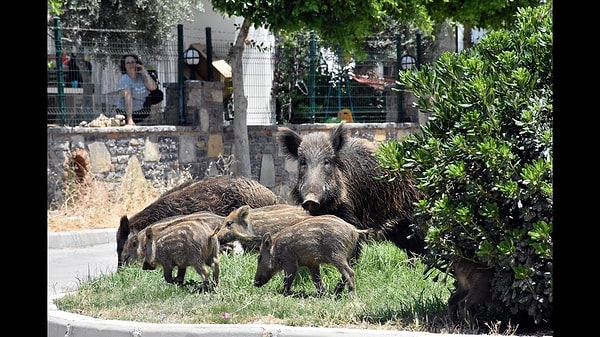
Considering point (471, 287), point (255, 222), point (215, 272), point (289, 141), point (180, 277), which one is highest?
point (289, 141)

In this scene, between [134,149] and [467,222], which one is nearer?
[467,222]

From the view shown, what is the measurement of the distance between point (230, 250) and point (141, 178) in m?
6.82

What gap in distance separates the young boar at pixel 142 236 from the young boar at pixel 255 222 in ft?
0.47

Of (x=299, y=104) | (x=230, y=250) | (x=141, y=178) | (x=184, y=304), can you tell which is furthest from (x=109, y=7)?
(x=184, y=304)

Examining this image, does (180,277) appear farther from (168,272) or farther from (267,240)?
(267,240)

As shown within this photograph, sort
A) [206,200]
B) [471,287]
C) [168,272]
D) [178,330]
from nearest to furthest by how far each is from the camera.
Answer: [471,287] → [178,330] → [168,272] → [206,200]

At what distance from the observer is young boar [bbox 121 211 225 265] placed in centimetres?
730

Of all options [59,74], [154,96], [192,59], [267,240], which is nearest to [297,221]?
[267,240]

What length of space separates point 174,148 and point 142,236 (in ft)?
28.1

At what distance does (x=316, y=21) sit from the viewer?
1457 cm

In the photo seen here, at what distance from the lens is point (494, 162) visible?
5.15 metres

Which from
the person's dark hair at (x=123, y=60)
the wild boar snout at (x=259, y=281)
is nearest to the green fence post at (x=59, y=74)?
the person's dark hair at (x=123, y=60)

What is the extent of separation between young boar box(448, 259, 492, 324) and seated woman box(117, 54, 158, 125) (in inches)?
441
